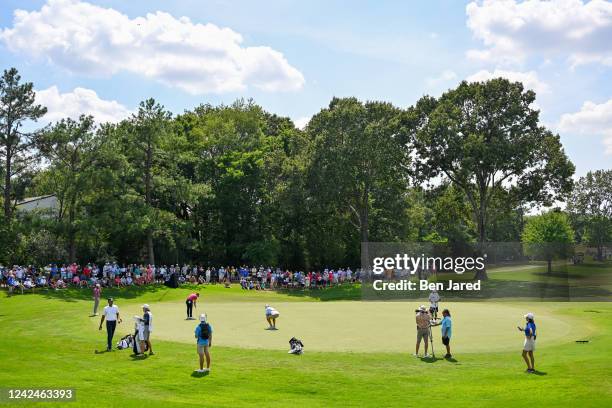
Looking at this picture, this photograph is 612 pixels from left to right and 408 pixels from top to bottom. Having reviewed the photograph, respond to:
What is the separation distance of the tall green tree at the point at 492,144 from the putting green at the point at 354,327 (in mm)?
23132

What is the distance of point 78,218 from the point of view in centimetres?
5203

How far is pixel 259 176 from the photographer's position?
66625mm

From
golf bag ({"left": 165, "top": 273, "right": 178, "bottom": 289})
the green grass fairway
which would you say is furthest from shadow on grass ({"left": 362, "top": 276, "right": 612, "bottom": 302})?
golf bag ({"left": 165, "top": 273, "right": 178, "bottom": 289})

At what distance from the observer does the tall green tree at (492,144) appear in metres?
62.3

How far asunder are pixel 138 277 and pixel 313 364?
32.4m

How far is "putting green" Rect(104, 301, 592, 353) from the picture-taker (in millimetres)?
25719

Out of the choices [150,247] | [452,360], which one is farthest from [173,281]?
[452,360]

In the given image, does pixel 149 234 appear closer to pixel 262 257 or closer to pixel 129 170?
pixel 129 170

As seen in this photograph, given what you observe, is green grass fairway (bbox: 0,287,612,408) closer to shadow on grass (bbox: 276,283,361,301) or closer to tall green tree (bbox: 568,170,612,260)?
shadow on grass (bbox: 276,283,361,301)

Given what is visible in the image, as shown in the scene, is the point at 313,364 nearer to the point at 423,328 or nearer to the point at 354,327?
the point at 423,328

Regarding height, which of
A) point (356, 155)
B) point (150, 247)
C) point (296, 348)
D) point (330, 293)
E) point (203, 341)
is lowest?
point (330, 293)

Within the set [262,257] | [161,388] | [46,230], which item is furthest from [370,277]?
[161,388]

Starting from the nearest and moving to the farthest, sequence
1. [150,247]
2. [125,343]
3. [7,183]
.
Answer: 1. [125,343]
2. [7,183]
3. [150,247]

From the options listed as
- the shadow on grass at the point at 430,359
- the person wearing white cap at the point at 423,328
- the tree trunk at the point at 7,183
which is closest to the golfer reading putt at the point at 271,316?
the person wearing white cap at the point at 423,328
